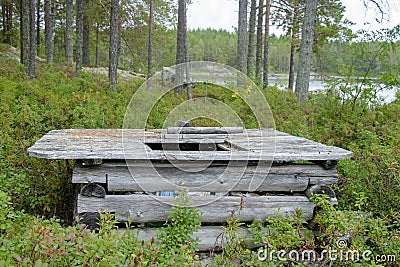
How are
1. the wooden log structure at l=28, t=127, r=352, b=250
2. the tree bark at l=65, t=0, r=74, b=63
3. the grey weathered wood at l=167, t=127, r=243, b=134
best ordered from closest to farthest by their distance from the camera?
the wooden log structure at l=28, t=127, r=352, b=250
the grey weathered wood at l=167, t=127, r=243, b=134
the tree bark at l=65, t=0, r=74, b=63

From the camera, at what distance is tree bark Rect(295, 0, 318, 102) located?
1216cm

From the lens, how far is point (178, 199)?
411 cm

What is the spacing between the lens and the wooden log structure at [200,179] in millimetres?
4383

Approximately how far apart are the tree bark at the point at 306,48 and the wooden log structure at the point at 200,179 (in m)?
7.77

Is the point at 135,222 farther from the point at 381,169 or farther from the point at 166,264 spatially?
the point at 381,169

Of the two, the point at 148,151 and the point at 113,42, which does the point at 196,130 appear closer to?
the point at 148,151

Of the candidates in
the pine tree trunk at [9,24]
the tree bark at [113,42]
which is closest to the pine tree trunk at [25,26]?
the tree bark at [113,42]

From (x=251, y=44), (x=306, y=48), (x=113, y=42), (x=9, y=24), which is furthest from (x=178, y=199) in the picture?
(x=9, y=24)

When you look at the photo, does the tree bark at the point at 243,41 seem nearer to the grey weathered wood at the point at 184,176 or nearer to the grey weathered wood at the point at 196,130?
the grey weathered wood at the point at 196,130

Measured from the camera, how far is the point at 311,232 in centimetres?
470

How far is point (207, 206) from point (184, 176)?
47 cm

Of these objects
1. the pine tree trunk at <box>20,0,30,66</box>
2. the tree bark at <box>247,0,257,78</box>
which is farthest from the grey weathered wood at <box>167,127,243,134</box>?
the tree bark at <box>247,0,257,78</box>

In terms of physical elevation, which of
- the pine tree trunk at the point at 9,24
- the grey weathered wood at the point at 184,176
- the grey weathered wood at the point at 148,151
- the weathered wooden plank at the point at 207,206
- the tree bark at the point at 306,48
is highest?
the pine tree trunk at the point at 9,24

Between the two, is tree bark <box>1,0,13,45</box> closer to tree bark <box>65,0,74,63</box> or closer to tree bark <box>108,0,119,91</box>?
tree bark <box>65,0,74,63</box>
